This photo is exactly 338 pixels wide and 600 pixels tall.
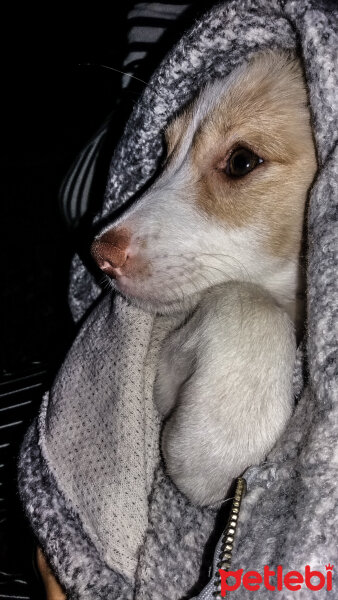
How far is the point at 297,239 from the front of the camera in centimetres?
130

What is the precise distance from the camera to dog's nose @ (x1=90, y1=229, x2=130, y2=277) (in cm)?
128

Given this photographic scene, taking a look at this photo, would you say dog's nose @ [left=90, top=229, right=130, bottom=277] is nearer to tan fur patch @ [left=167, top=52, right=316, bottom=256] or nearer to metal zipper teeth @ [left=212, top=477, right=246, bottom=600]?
tan fur patch @ [left=167, top=52, right=316, bottom=256]

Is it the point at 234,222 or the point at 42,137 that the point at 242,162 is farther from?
the point at 42,137

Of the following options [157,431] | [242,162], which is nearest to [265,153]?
[242,162]

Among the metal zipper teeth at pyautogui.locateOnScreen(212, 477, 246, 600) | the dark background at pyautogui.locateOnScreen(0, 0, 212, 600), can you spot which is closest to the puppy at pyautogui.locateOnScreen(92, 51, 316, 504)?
the metal zipper teeth at pyautogui.locateOnScreen(212, 477, 246, 600)

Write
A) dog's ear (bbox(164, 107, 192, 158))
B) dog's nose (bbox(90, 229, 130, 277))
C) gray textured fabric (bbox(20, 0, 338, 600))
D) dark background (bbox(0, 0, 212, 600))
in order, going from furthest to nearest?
1. dark background (bbox(0, 0, 212, 600))
2. dog's ear (bbox(164, 107, 192, 158))
3. dog's nose (bbox(90, 229, 130, 277))
4. gray textured fabric (bbox(20, 0, 338, 600))

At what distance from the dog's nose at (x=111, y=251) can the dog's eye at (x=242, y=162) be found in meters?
0.29

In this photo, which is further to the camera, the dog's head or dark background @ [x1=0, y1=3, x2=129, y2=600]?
dark background @ [x1=0, y1=3, x2=129, y2=600]

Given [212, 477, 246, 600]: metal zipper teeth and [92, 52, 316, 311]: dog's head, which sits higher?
[92, 52, 316, 311]: dog's head

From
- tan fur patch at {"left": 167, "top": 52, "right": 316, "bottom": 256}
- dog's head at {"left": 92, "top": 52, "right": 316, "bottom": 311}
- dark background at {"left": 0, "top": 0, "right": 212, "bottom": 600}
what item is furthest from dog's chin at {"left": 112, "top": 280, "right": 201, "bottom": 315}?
dark background at {"left": 0, "top": 0, "right": 212, "bottom": 600}

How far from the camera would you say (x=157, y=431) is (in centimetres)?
130

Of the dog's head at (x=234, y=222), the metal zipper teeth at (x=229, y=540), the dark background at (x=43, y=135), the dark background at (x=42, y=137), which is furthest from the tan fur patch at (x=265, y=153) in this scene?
the dark background at (x=42, y=137)

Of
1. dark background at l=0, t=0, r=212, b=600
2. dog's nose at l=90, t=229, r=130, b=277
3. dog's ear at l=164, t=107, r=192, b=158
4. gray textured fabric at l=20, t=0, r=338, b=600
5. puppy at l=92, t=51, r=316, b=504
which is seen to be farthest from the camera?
dark background at l=0, t=0, r=212, b=600

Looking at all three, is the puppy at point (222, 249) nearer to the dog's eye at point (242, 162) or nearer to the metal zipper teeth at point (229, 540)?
the dog's eye at point (242, 162)
